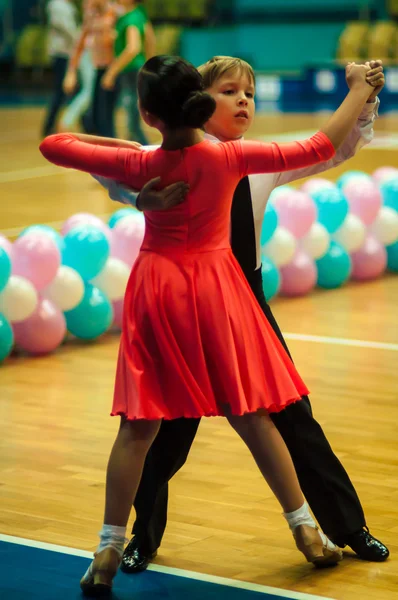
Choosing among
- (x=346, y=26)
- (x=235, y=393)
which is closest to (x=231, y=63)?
(x=235, y=393)

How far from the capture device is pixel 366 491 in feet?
11.6

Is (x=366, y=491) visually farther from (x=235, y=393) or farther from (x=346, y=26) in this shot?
(x=346, y=26)

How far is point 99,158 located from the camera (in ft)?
8.65

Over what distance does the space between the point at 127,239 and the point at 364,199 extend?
1588 millimetres

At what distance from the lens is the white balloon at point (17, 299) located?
5129 millimetres

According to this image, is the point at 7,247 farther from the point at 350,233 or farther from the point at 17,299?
the point at 350,233

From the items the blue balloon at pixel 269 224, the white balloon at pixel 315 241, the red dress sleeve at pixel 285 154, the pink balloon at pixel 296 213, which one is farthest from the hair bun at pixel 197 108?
the white balloon at pixel 315 241

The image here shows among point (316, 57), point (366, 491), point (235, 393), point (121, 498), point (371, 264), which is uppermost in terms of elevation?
point (235, 393)

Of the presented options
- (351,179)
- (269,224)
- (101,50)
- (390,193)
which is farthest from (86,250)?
(101,50)

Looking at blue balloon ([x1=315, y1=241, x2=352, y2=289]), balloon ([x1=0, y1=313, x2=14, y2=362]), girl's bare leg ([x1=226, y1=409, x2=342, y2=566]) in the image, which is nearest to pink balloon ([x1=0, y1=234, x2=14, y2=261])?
balloon ([x1=0, y1=313, x2=14, y2=362])

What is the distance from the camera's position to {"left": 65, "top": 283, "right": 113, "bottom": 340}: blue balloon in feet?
17.9

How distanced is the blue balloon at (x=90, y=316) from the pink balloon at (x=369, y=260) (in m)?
1.79

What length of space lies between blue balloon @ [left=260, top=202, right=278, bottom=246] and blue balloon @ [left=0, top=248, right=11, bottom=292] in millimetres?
1450

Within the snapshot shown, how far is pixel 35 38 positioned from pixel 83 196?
11.2 m
